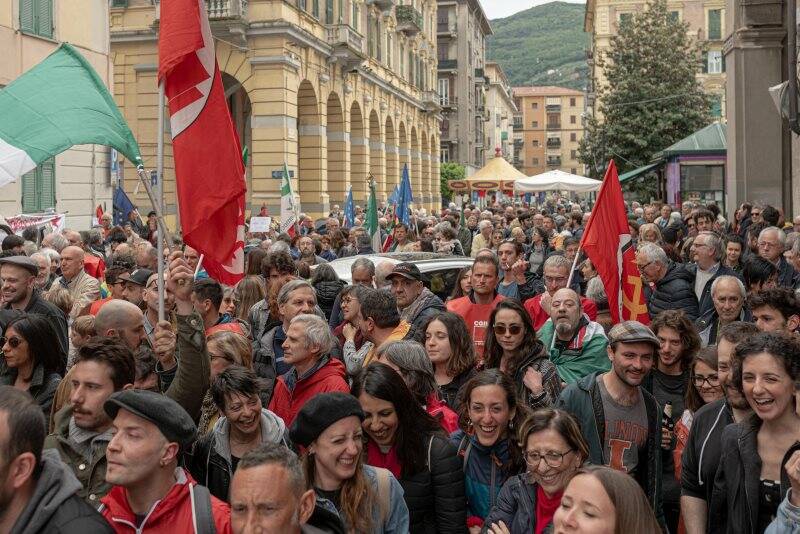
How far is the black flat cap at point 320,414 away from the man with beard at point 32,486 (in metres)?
1.08

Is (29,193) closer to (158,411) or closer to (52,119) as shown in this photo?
(52,119)

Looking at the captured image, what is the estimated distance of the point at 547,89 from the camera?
188250 millimetres

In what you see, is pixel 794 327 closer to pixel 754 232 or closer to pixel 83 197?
pixel 754 232

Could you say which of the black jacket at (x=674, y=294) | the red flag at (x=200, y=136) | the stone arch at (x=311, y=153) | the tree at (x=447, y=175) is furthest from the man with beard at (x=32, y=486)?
the tree at (x=447, y=175)

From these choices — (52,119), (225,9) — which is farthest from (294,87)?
(52,119)

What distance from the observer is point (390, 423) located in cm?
460

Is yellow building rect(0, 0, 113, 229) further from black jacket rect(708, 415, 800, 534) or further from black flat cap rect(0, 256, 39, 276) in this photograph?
black jacket rect(708, 415, 800, 534)

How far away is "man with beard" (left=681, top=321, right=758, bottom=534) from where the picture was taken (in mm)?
4559

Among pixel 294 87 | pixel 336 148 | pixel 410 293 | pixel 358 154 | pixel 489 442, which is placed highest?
pixel 294 87

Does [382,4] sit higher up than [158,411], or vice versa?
[382,4]

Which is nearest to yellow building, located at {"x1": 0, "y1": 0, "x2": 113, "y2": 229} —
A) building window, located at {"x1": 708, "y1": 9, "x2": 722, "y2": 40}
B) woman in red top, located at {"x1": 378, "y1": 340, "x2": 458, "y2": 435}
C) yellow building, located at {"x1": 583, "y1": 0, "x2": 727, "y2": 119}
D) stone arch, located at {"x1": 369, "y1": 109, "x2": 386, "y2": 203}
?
woman in red top, located at {"x1": 378, "y1": 340, "x2": 458, "y2": 435}

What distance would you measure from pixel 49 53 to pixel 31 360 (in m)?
17.1

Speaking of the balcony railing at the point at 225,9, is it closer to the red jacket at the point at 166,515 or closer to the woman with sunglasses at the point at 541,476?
the woman with sunglasses at the point at 541,476

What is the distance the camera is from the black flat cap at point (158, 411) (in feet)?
11.7
